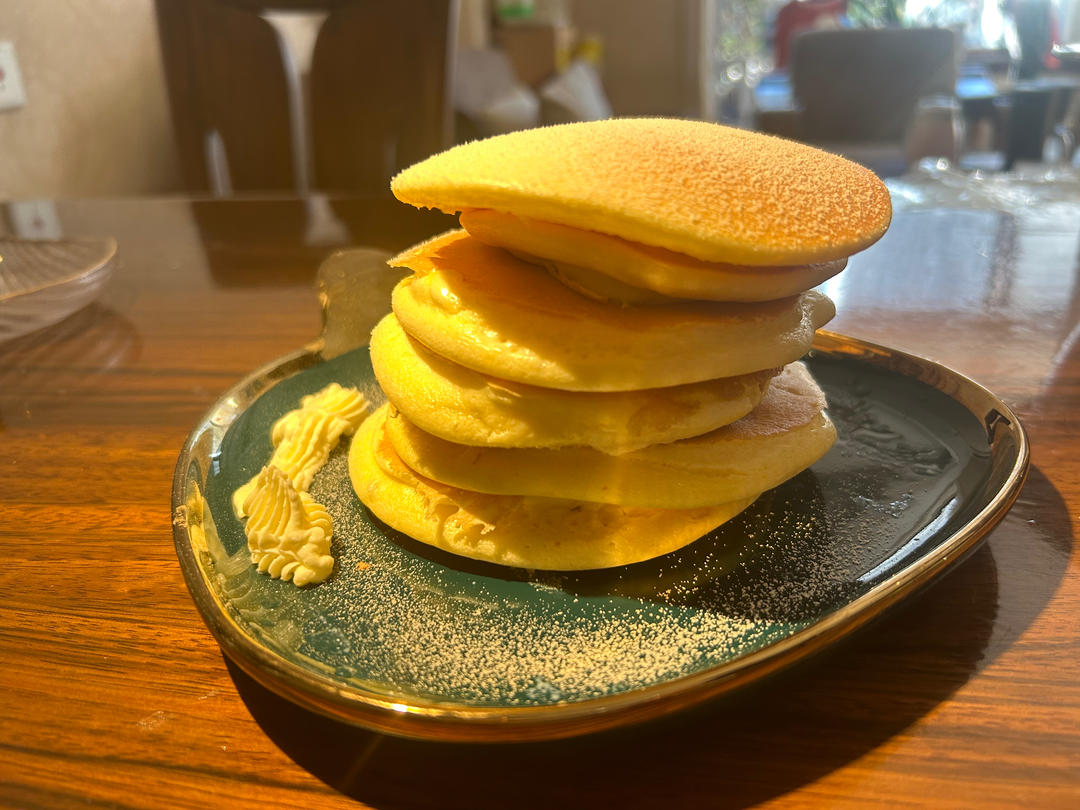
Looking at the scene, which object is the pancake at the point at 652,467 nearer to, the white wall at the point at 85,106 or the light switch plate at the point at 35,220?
the light switch plate at the point at 35,220

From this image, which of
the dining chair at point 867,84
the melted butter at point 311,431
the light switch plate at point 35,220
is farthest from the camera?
the dining chair at point 867,84

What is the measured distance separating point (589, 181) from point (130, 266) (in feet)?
4.66

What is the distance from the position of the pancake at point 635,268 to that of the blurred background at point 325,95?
2.09 m

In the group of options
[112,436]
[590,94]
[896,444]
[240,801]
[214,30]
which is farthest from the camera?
[590,94]

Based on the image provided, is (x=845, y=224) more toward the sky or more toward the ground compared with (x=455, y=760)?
more toward the sky

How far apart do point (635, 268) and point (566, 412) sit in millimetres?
121

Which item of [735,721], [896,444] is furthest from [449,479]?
[896,444]

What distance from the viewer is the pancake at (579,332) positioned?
1.86 ft

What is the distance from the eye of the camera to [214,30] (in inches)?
95.4

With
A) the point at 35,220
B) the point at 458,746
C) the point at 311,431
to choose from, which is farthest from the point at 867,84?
the point at 458,746

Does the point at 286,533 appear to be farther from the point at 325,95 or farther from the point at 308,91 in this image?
the point at 308,91

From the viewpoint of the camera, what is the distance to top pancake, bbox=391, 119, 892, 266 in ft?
1.65

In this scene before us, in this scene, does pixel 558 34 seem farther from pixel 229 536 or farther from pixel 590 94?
pixel 229 536

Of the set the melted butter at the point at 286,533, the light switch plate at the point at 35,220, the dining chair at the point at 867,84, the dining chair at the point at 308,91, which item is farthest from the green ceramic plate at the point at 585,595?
the dining chair at the point at 867,84
